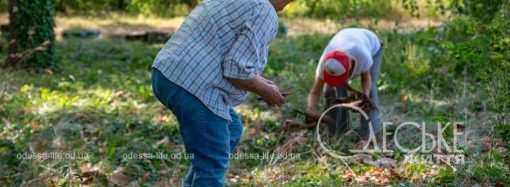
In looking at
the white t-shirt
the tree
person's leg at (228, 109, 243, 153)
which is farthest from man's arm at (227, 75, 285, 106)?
the tree

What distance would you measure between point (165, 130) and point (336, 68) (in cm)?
153

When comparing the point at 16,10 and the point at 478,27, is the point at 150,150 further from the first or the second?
the point at 16,10

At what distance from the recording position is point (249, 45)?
2709mm

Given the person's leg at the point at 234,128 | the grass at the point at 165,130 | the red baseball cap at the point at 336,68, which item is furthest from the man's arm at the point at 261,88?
the red baseball cap at the point at 336,68

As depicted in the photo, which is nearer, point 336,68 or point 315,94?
point 336,68

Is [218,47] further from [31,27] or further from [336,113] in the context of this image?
[31,27]

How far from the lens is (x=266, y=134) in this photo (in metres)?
5.20

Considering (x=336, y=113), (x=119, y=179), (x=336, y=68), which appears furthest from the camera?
(x=336, y=113)

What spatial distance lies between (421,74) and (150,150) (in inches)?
120

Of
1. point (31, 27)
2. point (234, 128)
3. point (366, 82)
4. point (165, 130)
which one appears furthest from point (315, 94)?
point (31, 27)

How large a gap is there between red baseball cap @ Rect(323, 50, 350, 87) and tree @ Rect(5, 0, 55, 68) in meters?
4.37

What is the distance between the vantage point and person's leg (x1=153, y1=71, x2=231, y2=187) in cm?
282

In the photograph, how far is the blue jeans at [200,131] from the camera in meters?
2.82

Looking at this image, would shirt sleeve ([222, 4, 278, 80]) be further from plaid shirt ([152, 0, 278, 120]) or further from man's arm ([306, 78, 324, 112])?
man's arm ([306, 78, 324, 112])
